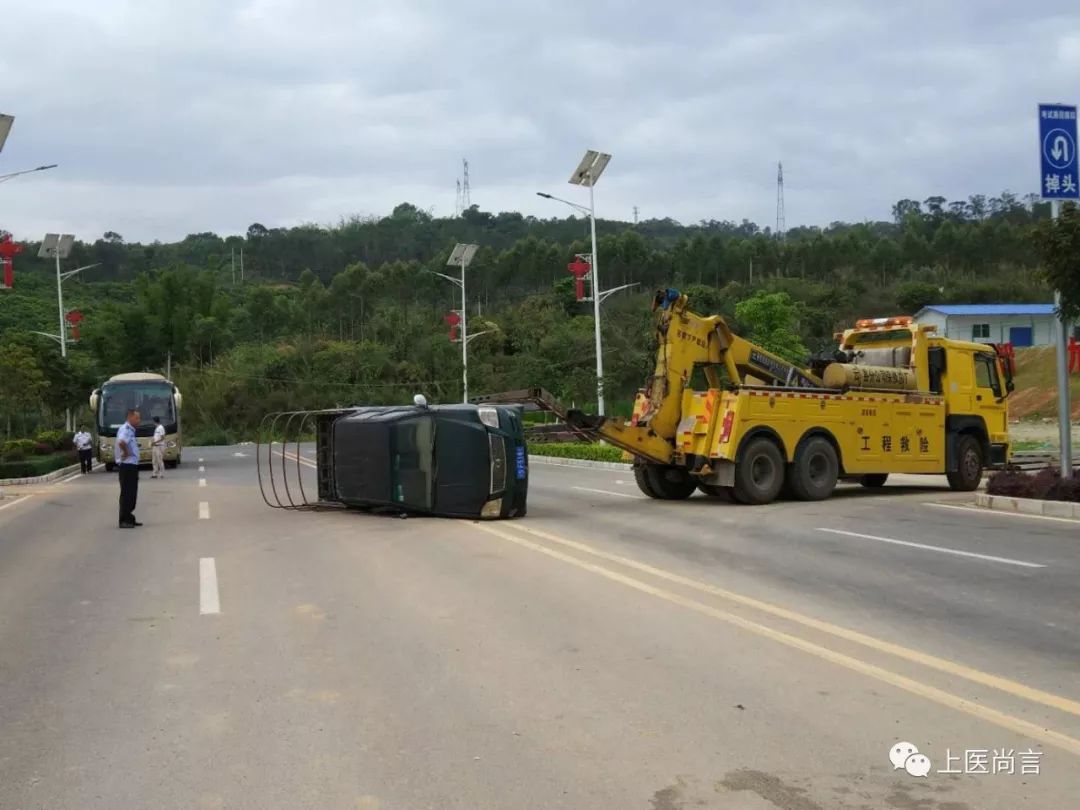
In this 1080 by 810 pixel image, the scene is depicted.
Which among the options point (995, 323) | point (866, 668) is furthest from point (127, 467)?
point (995, 323)

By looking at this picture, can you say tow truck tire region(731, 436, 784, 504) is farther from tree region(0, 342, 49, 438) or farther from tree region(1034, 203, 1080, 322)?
tree region(0, 342, 49, 438)

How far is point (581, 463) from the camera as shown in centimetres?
3350

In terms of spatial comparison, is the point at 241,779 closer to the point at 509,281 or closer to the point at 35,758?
the point at 35,758

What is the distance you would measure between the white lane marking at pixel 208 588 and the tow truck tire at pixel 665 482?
344 inches

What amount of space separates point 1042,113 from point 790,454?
7004 millimetres

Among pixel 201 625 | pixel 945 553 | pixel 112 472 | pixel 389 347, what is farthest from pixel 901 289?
pixel 201 625

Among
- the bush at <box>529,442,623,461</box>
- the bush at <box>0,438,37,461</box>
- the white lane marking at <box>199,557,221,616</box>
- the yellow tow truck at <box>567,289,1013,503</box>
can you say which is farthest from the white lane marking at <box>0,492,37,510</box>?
the bush at <box>529,442,623,461</box>

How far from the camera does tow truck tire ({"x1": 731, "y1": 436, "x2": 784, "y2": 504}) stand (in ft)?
54.8

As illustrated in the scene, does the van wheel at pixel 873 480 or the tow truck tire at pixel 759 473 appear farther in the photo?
the van wheel at pixel 873 480

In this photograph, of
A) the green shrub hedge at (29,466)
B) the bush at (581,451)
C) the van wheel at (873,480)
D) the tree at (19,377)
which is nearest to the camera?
the van wheel at (873,480)

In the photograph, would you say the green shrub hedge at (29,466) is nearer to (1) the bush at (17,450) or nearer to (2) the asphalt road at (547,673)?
(1) the bush at (17,450)

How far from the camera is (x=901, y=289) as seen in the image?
79562mm

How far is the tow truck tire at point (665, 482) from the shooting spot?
60.6ft

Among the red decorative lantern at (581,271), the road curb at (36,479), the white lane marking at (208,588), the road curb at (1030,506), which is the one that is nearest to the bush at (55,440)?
the road curb at (36,479)
